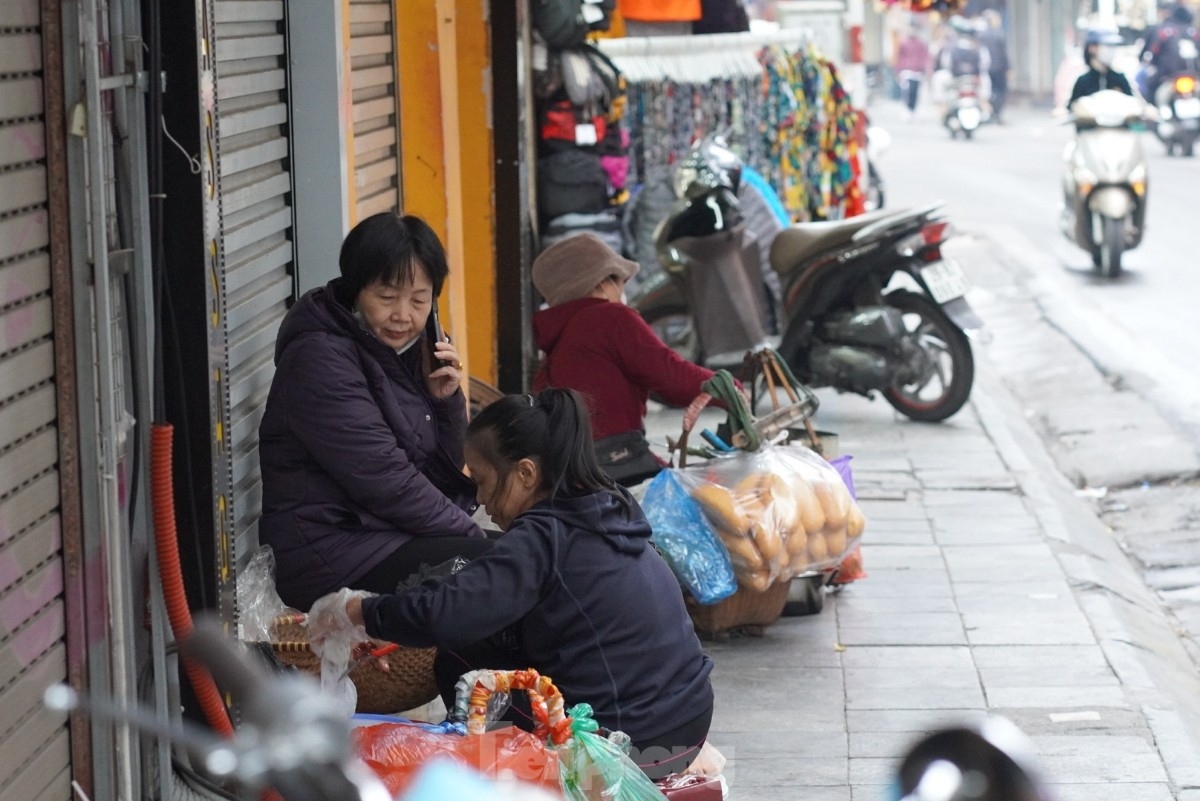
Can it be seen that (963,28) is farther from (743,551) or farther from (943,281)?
(743,551)

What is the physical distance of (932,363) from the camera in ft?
29.0

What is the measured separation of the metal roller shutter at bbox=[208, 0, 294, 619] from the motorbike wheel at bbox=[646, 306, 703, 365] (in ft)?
14.5

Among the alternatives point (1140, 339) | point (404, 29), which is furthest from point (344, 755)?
point (1140, 339)

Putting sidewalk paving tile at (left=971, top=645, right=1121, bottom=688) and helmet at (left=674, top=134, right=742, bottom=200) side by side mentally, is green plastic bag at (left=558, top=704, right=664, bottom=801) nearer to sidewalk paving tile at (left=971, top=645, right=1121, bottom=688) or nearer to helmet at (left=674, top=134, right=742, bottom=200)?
sidewalk paving tile at (left=971, top=645, right=1121, bottom=688)

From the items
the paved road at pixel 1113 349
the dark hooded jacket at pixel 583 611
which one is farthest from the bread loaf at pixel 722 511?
the paved road at pixel 1113 349

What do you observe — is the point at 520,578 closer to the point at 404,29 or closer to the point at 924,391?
the point at 404,29

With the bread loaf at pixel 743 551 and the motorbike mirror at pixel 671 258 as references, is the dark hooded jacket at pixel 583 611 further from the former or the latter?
the motorbike mirror at pixel 671 258

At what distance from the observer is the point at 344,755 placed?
4.49 feet

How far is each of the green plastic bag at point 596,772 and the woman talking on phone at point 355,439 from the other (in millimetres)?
1083

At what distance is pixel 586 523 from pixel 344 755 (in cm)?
210

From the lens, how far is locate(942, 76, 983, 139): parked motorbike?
3009 cm

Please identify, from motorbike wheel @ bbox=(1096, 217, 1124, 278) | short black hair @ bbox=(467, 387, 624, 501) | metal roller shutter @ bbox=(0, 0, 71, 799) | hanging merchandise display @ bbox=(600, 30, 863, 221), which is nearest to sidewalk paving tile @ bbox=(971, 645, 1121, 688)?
short black hair @ bbox=(467, 387, 624, 501)

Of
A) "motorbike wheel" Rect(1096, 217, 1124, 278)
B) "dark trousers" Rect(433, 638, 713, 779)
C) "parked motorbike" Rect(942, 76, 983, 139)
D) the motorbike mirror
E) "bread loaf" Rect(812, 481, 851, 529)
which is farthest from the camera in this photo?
"parked motorbike" Rect(942, 76, 983, 139)

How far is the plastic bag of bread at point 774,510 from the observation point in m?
5.20
